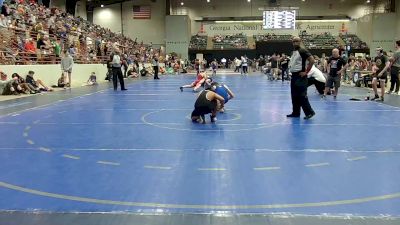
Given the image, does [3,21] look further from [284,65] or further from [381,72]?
[381,72]

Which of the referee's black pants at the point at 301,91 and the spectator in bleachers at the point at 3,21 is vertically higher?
the spectator in bleachers at the point at 3,21

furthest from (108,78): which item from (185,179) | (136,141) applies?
(185,179)

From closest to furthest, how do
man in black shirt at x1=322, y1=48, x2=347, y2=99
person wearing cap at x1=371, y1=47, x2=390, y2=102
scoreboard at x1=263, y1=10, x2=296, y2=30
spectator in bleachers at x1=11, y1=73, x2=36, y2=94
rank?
1. person wearing cap at x1=371, y1=47, x2=390, y2=102
2. man in black shirt at x1=322, y1=48, x2=347, y2=99
3. spectator in bleachers at x1=11, y1=73, x2=36, y2=94
4. scoreboard at x1=263, y1=10, x2=296, y2=30

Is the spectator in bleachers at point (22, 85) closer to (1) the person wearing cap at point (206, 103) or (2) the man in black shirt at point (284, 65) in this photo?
(1) the person wearing cap at point (206, 103)

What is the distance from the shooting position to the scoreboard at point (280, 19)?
40859 mm

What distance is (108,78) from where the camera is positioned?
25.8 meters

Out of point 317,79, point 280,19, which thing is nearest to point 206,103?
point 317,79

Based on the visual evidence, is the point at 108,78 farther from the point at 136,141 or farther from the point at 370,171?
the point at 370,171

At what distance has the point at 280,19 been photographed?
41281 millimetres

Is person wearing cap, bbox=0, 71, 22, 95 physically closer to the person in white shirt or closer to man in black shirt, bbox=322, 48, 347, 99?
the person in white shirt

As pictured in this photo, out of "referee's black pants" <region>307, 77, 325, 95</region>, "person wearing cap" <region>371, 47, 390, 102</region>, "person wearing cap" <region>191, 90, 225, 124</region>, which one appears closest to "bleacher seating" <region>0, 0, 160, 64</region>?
"person wearing cap" <region>191, 90, 225, 124</region>

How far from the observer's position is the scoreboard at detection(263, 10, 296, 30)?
4086 centimetres

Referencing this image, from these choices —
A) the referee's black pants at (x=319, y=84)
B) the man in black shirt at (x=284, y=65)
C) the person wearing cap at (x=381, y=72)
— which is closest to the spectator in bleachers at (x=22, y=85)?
the referee's black pants at (x=319, y=84)

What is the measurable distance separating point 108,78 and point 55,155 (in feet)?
67.7
